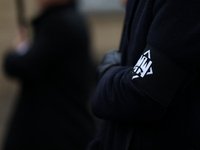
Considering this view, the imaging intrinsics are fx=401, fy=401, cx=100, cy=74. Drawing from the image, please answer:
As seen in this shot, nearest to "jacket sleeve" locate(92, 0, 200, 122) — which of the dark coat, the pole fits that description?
the dark coat

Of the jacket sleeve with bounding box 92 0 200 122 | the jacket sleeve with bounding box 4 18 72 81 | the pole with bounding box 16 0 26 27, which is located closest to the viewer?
the jacket sleeve with bounding box 92 0 200 122

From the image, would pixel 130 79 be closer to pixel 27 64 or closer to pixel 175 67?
pixel 175 67

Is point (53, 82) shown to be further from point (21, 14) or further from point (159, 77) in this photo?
point (159, 77)

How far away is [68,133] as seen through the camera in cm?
260

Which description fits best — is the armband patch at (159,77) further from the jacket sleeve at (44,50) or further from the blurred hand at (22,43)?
the blurred hand at (22,43)

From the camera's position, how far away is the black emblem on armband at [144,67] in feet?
4.28

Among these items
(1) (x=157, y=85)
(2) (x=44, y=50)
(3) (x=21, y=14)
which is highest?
(3) (x=21, y=14)

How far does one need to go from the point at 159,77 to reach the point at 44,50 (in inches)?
48.5

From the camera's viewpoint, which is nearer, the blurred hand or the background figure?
the background figure

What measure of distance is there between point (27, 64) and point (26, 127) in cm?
42

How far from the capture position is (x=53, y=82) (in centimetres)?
245

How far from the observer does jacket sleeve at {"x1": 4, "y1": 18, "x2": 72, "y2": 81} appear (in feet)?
7.77

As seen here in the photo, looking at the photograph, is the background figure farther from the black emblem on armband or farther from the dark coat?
the black emblem on armband

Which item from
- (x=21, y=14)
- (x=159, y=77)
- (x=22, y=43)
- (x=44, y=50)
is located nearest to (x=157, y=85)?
(x=159, y=77)
